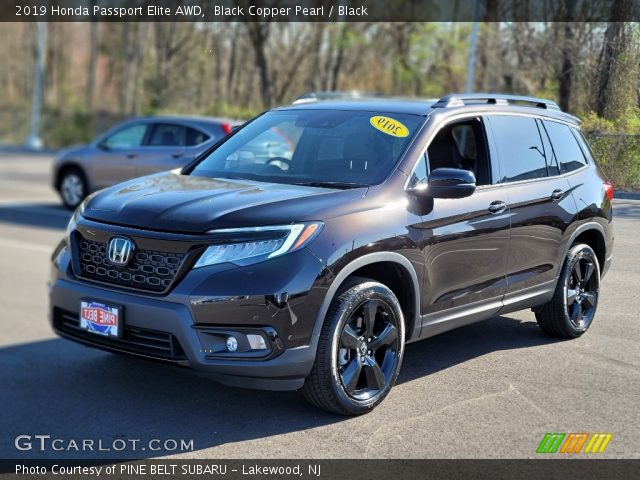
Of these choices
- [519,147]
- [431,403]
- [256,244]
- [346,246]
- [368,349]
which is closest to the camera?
[256,244]

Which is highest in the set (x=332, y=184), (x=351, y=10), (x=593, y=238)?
(x=351, y=10)

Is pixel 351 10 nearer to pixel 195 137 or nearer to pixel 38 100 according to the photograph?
pixel 195 137

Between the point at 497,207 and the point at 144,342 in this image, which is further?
the point at 497,207

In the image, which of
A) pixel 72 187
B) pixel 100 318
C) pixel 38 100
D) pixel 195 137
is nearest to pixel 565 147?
pixel 100 318

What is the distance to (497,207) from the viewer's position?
473 centimetres

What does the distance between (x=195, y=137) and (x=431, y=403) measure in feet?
31.2

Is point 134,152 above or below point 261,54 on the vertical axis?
below

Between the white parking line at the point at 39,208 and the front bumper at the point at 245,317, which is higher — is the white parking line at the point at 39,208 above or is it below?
below

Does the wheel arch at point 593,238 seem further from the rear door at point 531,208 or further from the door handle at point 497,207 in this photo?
the door handle at point 497,207

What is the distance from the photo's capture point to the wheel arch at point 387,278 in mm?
4035

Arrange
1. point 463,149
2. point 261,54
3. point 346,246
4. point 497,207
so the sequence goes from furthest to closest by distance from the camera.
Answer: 1. point 261,54
2. point 463,149
3. point 497,207
4. point 346,246

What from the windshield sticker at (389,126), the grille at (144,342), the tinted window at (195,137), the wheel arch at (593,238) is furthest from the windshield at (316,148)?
the tinted window at (195,137)

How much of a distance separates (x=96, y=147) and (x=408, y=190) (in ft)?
38.6

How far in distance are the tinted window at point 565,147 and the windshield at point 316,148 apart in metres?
0.78
